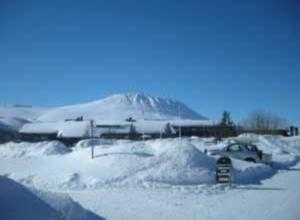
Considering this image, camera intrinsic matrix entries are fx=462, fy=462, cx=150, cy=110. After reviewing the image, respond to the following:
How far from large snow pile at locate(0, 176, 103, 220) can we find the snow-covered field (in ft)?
0.21

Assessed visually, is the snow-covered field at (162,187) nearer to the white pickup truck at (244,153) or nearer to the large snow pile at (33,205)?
the large snow pile at (33,205)

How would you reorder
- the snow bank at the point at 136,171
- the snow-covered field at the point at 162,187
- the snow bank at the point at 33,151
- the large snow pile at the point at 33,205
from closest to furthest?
the large snow pile at the point at 33,205
the snow-covered field at the point at 162,187
the snow bank at the point at 136,171
the snow bank at the point at 33,151

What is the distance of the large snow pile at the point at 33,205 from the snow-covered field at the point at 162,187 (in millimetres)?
65

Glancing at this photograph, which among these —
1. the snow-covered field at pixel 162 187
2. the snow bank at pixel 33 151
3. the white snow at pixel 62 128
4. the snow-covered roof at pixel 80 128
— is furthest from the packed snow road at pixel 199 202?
the snow-covered roof at pixel 80 128

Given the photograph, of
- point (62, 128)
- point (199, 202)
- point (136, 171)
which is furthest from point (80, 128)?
point (199, 202)

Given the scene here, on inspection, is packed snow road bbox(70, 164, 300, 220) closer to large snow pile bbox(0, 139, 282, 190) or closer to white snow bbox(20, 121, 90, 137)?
large snow pile bbox(0, 139, 282, 190)

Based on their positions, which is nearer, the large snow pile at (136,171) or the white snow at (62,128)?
the large snow pile at (136,171)

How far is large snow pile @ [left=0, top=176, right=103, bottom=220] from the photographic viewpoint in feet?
31.6

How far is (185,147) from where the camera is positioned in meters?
23.9

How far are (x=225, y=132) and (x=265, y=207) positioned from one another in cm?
6554

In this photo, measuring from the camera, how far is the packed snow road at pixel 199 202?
12734 mm

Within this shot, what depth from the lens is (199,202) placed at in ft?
49.9

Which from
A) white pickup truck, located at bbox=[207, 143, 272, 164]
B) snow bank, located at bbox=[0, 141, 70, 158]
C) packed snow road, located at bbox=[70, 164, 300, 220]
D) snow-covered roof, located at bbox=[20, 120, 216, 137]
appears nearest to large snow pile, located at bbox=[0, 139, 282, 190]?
packed snow road, located at bbox=[70, 164, 300, 220]

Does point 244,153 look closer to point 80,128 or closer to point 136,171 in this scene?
point 136,171
